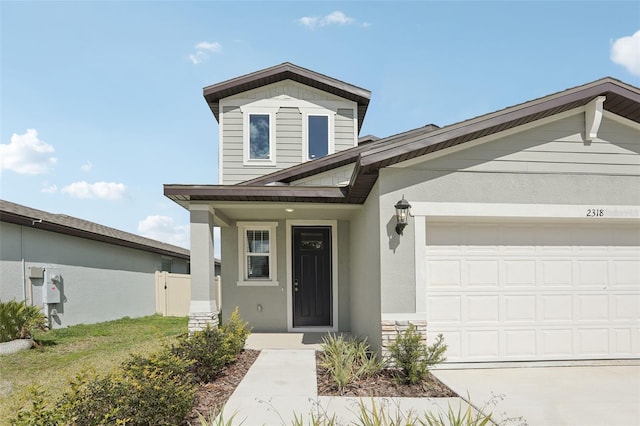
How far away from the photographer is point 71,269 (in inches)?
436

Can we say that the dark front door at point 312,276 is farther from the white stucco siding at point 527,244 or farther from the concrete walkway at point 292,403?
the white stucco siding at point 527,244

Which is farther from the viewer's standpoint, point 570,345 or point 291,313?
point 291,313

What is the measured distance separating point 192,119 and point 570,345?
1082 centimetres

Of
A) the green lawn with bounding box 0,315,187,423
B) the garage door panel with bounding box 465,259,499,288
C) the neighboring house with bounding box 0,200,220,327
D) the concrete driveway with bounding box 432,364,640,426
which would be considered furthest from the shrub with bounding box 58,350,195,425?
the neighboring house with bounding box 0,200,220,327

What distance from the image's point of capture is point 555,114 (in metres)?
5.84

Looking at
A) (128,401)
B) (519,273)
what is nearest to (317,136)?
(519,273)

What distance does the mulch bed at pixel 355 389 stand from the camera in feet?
14.9

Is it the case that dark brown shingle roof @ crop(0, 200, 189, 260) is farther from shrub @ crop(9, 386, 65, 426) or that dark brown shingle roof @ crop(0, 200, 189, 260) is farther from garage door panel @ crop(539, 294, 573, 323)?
garage door panel @ crop(539, 294, 573, 323)

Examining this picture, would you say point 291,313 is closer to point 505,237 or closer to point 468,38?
point 505,237

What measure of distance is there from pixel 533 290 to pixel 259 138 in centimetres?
803

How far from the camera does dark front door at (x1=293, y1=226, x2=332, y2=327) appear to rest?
30.1ft

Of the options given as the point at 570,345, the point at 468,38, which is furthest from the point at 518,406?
the point at 468,38

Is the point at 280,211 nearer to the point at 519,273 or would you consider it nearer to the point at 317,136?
the point at 317,136

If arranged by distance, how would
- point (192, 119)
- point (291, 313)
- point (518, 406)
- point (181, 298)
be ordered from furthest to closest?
point (181, 298), point (192, 119), point (291, 313), point (518, 406)
